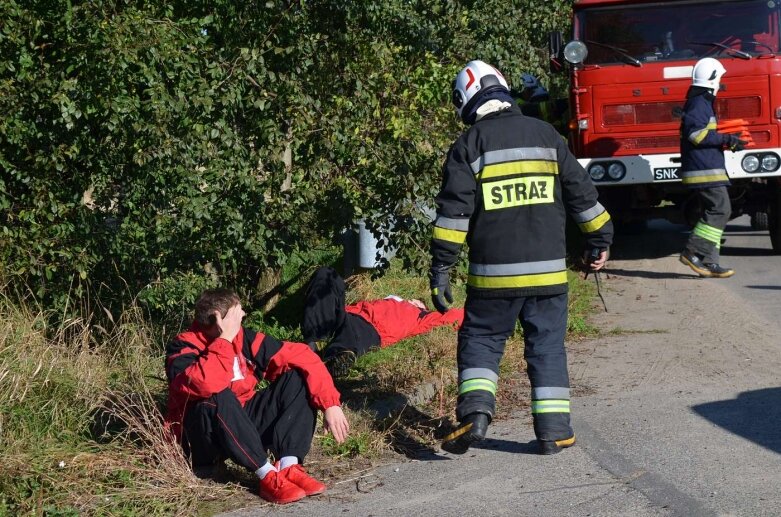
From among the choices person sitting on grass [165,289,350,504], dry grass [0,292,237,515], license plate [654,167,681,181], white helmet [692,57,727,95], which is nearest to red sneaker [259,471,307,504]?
person sitting on grass [165,289,350,504]

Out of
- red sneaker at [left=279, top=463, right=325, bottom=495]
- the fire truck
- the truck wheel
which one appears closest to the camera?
red sneaker at [left=279, top=463, right=325, bottom=495]

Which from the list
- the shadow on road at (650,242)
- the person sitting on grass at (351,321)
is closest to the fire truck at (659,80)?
the shadow on road at (650,242)

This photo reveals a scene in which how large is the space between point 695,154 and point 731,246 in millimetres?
2683

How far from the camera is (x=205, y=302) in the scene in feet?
16.3

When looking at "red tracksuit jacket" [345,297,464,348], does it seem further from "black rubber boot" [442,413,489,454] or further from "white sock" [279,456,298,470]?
"white sock" [279,456,298,470]

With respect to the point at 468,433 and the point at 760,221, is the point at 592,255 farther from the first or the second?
the point at 760,221

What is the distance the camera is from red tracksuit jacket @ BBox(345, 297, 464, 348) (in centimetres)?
785

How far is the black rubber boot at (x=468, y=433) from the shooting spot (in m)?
5.07

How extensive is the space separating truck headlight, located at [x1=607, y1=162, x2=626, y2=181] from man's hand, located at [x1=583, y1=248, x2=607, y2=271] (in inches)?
208

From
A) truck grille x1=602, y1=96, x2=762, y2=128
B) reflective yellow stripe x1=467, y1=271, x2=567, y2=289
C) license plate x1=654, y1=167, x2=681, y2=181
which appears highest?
truck grille x1=602, y1=96, x2=762, y2=128

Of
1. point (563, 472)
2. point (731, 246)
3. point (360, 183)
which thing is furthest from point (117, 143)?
point (731, 246)

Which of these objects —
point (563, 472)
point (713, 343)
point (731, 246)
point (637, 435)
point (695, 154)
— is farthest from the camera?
point (731, 246)

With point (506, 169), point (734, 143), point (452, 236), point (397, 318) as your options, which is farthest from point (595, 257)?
point (734, 143)

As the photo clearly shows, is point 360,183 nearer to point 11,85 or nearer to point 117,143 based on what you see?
point 117,143
